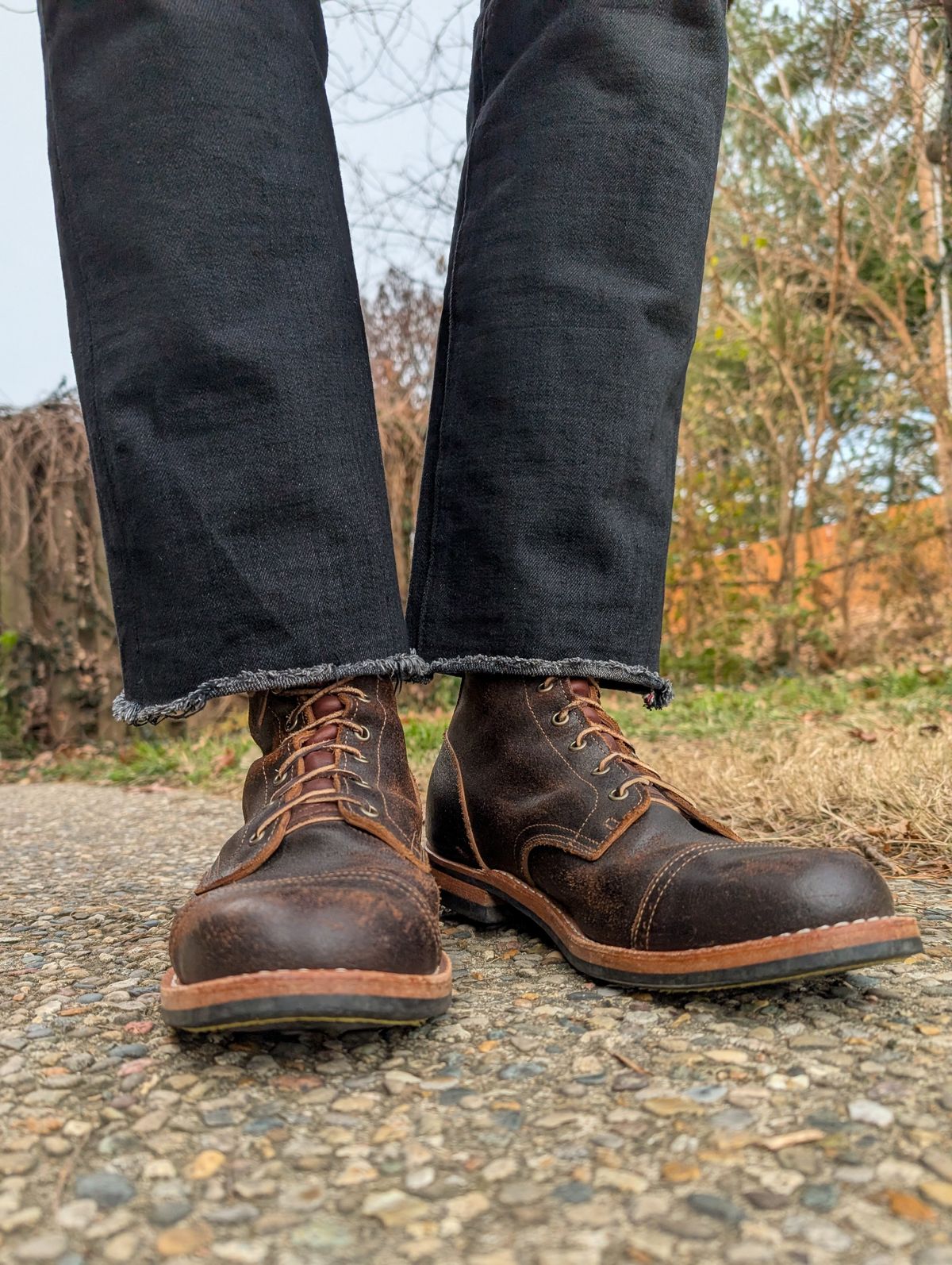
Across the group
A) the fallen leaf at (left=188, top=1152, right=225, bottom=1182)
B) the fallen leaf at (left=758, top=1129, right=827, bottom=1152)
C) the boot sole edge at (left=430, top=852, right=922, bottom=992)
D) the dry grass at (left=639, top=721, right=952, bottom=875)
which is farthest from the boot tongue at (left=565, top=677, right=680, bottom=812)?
the dry grass at (left=639, top=721, right=952, bottom=875)

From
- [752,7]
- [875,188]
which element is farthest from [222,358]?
[752,7]

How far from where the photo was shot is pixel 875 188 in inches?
215

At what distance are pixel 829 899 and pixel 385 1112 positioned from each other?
1.35ft

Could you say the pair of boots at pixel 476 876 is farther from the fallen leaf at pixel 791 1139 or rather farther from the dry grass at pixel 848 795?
the dry grass at pixel 848 795

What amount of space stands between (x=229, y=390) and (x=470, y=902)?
67cm

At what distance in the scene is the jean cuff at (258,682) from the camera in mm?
1039

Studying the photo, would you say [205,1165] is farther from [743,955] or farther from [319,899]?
[743,955]

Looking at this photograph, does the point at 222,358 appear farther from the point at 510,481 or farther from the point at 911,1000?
the point at 911,1000

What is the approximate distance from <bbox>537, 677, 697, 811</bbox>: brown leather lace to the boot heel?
24 centimetres

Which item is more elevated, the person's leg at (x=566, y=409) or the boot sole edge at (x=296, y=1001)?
the person's leg at (x=566, y=409)

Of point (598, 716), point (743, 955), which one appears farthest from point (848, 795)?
point (743, 955)

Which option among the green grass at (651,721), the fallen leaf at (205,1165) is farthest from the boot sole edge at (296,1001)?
the green grass at (651,721)

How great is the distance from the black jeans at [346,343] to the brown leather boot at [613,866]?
9 cm

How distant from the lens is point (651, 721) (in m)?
4.11
